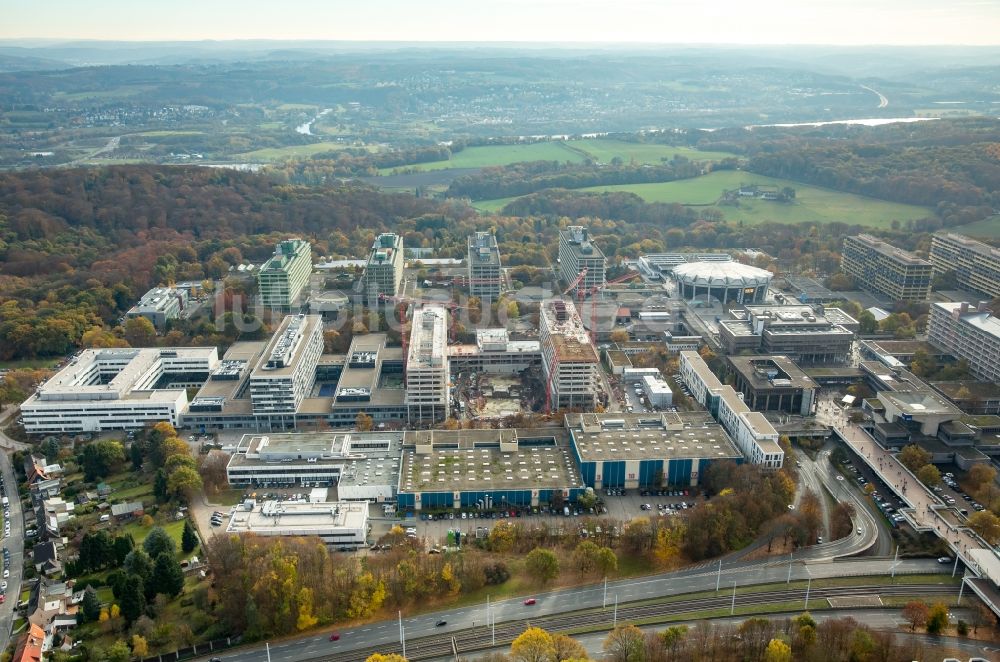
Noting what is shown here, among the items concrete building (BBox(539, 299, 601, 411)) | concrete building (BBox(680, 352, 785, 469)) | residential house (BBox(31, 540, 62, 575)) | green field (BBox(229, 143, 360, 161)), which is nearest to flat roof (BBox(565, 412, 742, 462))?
concrete building (BBox(680, 352, 785, 469))

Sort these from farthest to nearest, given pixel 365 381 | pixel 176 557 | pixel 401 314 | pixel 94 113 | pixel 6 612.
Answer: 1. pixel 94 113
2. pixel 401 314
3. pixel 365 381
4. pixel 176 557
5. pixel 6 612

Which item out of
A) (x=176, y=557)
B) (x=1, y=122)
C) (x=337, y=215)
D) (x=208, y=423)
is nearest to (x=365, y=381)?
(x=208, y=423)

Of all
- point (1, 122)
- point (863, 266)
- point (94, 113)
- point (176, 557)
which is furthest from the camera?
point (94, 113)

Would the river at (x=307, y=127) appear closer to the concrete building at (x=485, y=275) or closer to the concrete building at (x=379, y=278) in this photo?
the concrete building at (x=379, y=278)

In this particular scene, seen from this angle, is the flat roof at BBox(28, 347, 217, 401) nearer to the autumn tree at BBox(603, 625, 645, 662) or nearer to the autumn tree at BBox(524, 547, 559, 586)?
the autumn tree at BBox(524, 547, 559, 586)

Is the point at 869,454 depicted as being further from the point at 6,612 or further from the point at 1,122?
the point at 1,122
